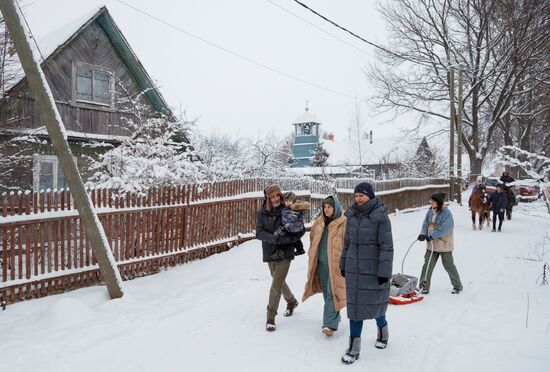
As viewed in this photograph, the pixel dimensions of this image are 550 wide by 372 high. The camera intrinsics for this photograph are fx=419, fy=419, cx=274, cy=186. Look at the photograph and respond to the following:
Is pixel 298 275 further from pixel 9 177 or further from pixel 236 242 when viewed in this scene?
pixel 9 177

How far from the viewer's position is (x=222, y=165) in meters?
12.6

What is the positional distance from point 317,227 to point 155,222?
392 cm

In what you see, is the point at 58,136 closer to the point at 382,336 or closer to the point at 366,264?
the point at 366,264

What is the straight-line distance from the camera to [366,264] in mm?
4203

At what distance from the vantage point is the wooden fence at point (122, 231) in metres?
5.78

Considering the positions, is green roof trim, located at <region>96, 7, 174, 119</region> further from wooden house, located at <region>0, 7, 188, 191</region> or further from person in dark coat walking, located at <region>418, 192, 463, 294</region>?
person in dark coat walking, located at <region>418, 192, 463, 294</region>

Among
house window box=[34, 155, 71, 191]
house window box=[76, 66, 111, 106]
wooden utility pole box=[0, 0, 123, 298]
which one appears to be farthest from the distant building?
wooden utility pole box=[0, 0, 123, 298]

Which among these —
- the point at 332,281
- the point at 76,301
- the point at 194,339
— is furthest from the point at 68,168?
the point at 332,281

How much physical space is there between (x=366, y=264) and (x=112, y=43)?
43.5 ft

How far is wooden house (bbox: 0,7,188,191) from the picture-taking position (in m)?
12.1

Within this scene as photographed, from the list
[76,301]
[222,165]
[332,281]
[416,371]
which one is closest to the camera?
[416,371]

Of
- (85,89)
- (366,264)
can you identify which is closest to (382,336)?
(366,264)

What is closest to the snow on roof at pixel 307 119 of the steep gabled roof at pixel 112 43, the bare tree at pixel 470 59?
the bare tree at pixel 470 59

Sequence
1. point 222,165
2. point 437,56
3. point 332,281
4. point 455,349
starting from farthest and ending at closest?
point 437,56 < point 222,165 < point 332,281 < point 455,349
